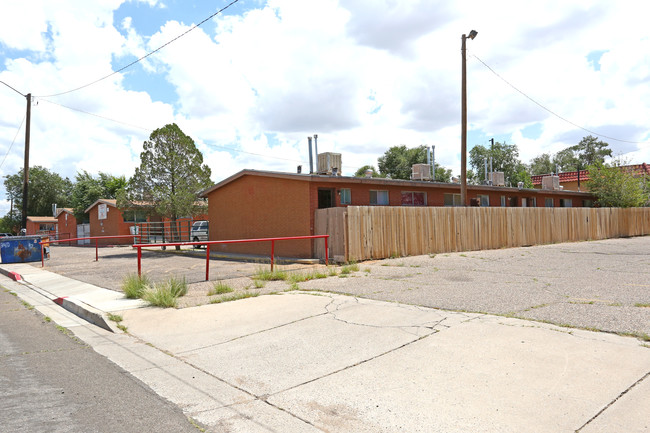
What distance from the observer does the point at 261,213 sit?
2028 centimetres

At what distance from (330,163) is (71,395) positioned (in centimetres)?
1528

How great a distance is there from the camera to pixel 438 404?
3.94 metres

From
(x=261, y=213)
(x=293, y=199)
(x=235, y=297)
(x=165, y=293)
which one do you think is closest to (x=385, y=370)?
(x=235, y=297)

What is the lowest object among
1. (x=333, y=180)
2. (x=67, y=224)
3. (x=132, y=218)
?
(x=67, y=224)

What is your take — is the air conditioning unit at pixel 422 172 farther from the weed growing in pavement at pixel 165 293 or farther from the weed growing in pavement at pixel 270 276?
the weed growing in pavement at pixel 165 293

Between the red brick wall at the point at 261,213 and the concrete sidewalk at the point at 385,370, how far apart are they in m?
10.3

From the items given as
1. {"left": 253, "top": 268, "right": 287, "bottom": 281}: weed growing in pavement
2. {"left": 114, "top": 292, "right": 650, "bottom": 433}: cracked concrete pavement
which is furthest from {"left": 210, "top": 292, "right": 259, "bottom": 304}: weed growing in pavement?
{"left": 253, "top": 268, "right": 287, "bottom": 281}: weed growing in pavement

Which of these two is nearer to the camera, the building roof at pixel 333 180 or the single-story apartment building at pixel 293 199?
the building roof at pixel 333 180

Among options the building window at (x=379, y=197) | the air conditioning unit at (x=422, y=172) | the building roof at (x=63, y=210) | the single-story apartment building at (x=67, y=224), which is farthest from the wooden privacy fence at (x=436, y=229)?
the building roof at (x=63, y=210)

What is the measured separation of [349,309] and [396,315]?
95cm

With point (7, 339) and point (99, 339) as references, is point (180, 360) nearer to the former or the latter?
point (99, 339)

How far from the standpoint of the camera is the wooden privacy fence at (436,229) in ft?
50.5

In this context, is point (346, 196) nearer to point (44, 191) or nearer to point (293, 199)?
point (293, 199)

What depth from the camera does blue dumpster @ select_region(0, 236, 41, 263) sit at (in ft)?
66.8
